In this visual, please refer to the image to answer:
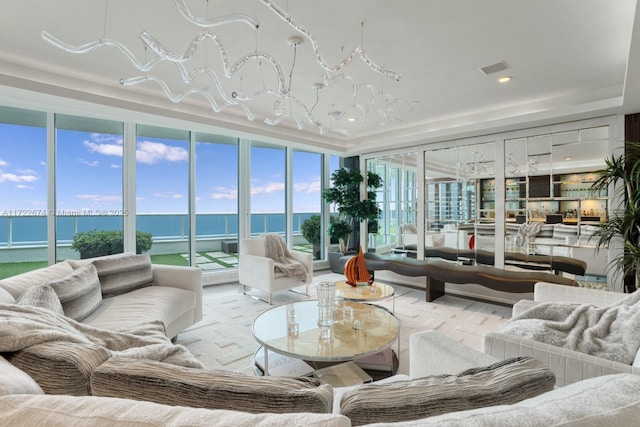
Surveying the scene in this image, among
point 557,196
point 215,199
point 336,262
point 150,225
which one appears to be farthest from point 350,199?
point 150,225

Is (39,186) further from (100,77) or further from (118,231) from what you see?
(100,77)

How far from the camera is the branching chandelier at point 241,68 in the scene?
5.95ft

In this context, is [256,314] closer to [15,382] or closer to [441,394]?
[15,382]

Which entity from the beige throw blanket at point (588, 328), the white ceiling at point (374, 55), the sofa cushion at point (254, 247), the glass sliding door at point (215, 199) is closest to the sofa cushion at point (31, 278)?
the white ceiling at point (374, 55)

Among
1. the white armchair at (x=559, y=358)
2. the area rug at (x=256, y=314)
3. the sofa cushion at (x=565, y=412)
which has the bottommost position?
the area rug at (x=256, y=314)

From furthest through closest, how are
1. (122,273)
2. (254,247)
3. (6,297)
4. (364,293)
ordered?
(254,247) < (364,293) < (122,273) < (6,297)

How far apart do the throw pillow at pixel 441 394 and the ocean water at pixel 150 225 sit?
4.74 m

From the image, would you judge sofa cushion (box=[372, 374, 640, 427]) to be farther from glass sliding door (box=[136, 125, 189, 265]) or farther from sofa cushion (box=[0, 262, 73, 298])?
glass sliding door (box=[136, 125, 189, 265])

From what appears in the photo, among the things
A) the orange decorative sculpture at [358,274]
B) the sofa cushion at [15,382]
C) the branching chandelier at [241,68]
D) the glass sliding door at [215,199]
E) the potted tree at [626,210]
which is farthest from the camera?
Answer: the glass sliding door at [215,199]

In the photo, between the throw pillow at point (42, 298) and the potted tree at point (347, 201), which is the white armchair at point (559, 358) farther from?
the potted tree at point (347, 201)

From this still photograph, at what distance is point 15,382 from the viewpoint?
72 centimetres

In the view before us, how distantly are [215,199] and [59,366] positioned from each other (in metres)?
4.59

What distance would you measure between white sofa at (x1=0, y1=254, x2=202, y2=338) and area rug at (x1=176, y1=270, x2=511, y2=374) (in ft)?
1.03

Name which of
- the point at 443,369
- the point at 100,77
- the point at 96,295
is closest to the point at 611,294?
the point at 443,369
